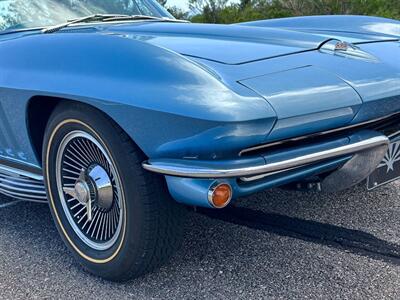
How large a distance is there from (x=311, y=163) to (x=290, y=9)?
14418 mm

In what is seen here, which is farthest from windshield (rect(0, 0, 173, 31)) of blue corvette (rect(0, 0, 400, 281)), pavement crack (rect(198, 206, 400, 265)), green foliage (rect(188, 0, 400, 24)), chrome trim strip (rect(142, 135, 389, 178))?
green foliage (rect(188, 0, 400, 24))

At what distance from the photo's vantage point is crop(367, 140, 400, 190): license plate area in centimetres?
269

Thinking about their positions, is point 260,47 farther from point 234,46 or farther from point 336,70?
point 336,70

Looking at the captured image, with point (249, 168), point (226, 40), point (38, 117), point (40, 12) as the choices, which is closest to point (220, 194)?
point (249, 168)

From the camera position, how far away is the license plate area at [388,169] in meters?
2.69

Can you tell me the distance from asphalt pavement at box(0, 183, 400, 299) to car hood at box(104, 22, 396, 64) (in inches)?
38.8

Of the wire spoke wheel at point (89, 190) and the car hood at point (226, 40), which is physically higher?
the car hood at point (226, 40)

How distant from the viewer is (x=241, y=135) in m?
2.06

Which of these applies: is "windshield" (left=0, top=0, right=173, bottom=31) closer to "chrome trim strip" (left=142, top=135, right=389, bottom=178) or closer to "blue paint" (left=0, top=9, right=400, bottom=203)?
"blue paint" (left=0, top=9, right=400, bottom=203)

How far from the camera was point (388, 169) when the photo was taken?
2744 mm

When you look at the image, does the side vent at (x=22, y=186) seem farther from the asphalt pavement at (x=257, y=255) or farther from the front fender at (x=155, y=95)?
the front fender at (x=155, y=95)

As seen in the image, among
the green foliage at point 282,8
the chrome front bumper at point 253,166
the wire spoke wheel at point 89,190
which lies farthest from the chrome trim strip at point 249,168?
the green foliage at point 282,8

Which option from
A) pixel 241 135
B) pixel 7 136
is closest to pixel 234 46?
pixel 241 135

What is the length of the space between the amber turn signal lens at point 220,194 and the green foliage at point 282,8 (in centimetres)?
788
